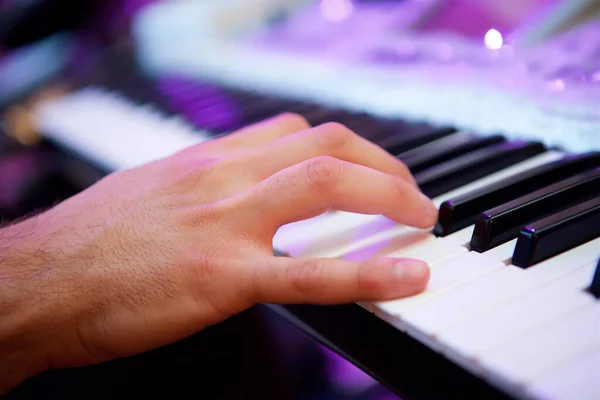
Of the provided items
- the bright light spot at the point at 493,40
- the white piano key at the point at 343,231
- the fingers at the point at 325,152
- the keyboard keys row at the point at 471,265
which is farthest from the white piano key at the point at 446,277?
the bright light spot at the point at 493,40

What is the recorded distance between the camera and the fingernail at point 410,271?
585 millimetres

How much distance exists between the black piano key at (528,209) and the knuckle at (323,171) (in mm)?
174

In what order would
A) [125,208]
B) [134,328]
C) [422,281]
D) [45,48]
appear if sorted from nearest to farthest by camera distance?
[422,281], [134,328], [125,208], [45,48]

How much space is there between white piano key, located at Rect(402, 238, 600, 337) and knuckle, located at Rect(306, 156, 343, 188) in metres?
0.20

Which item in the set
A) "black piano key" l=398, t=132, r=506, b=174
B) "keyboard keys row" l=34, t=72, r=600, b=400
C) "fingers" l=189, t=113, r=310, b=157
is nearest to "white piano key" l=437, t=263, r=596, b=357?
"keyboard keys row" l=34, t=72, r=600, b=400

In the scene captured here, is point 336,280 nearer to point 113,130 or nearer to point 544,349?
point 544,349

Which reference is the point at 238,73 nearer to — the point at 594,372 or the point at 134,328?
the point at 134,328

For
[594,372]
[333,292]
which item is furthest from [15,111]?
[594,372]

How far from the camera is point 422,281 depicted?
588 mm

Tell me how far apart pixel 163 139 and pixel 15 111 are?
88cm

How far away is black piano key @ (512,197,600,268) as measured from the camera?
2.03 ft

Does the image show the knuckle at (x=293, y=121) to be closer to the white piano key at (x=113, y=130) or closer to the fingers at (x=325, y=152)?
the fingers at (x=325, y=152)

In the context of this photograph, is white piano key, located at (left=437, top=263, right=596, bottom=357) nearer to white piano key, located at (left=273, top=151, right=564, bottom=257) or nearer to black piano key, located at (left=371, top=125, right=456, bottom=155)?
white piano key, located at (left=273, top=151, right=564, bottom=257)

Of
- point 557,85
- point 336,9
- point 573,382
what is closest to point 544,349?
point 573,382
